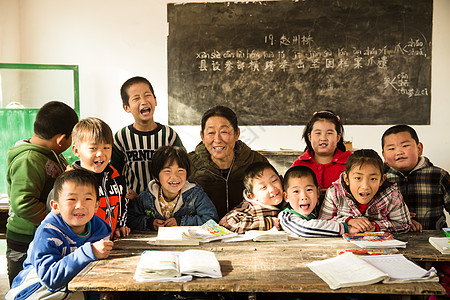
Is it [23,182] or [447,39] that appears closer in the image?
[23,182]

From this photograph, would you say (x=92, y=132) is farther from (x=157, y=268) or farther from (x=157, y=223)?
(x=157, y=268)

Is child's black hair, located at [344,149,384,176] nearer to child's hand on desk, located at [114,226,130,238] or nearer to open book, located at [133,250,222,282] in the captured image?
open book, located at [133,250,222,282]

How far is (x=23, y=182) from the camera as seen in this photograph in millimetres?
2299

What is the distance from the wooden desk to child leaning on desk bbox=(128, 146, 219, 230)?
194 millimetres

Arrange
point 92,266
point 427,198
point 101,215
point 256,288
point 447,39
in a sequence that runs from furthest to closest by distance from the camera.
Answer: point 447,39 < point 427,198 < point 101,215 < point 92,266 < point 256,288

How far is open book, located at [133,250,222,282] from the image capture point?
5.47ft

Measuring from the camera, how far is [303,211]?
2346 millimetres

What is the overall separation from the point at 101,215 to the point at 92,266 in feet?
1.44

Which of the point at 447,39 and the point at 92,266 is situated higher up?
the point at 447,39

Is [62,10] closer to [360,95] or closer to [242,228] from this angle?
[360,95]

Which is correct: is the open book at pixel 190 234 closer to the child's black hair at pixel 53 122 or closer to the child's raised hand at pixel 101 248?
the child's raised hand at pixel 101 248

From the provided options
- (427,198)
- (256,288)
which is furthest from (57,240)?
(427,198)

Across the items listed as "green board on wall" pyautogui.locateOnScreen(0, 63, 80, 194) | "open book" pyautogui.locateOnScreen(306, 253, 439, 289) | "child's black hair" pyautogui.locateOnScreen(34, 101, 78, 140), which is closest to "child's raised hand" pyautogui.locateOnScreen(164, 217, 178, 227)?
"child's black hair" pyautogui.locateOnScreen(34, 101, 78, 140)

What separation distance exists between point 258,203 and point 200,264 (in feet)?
2.63
